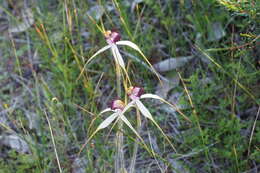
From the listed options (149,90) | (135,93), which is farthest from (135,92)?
(149,90)

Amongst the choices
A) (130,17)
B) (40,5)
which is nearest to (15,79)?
(40,5)

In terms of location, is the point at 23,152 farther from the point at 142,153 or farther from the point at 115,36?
the point at 115,36

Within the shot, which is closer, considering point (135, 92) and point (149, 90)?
point (135, 92)

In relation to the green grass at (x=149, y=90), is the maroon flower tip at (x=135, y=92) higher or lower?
higher

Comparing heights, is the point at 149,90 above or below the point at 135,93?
below

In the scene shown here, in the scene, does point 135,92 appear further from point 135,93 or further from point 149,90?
point 149,90

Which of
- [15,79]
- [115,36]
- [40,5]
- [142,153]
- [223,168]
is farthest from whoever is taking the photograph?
[40,5]

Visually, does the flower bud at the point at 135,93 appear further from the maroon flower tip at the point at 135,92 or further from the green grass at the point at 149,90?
the green grass at the point at 149,90

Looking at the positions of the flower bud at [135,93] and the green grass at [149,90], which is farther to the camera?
the green grass at [149,90]

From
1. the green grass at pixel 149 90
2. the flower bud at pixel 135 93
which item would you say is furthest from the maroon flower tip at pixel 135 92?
the green grass at pixel 149 90
